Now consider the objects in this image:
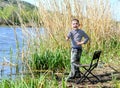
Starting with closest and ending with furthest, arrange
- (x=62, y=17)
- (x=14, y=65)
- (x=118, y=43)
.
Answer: (x=14, y=65), (x=62, y=17), (x=118, y=43)

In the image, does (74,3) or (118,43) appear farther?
(118,43)

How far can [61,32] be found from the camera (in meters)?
10.8

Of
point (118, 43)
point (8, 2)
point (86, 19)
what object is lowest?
point (118, 43)

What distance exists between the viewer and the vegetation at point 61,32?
937cm

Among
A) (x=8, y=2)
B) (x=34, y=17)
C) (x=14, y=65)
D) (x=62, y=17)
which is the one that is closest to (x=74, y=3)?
(x=62, y=17)

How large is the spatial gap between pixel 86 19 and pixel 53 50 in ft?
5.51

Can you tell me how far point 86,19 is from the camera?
11172 millimetres

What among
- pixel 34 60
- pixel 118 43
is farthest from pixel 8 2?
pixel 118 43

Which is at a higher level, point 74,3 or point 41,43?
point 74,3

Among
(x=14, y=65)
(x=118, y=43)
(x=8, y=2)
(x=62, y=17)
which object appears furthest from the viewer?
(x=118, y=43)

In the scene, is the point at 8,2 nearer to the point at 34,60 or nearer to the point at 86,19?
the point at 34,60

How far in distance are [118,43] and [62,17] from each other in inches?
111

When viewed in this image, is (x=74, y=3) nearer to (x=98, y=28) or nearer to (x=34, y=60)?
(x=98, y=28)

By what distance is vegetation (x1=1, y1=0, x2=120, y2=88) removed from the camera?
9367 millimetres
